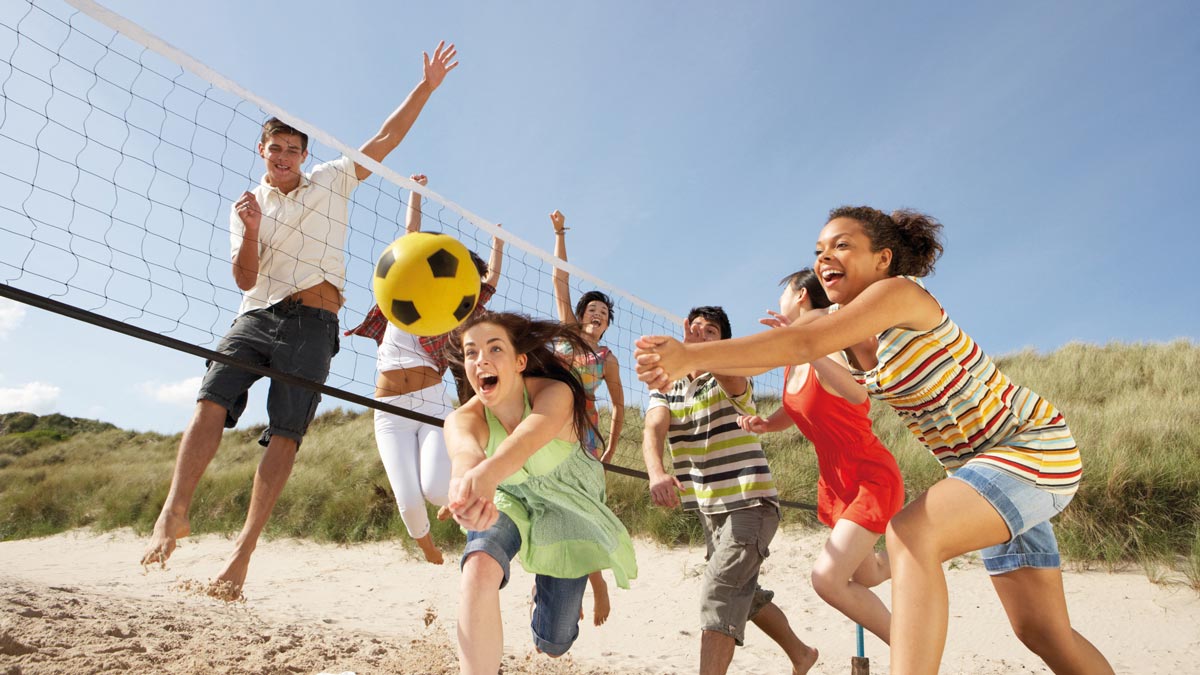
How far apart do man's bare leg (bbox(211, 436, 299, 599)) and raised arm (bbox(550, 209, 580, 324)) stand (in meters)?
1.63

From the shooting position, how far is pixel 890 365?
7.76 feet

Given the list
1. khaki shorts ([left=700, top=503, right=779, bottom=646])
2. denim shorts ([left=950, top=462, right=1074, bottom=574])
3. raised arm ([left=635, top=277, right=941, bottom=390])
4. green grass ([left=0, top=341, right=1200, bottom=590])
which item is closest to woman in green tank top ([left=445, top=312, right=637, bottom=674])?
khaki shorts ([left=700, top=503, right=779, bottom=646])

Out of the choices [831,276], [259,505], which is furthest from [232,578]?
[831,276]

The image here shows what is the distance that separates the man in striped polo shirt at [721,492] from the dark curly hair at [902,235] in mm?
1162

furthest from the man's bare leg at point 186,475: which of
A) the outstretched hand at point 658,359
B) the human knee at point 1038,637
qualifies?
the human knee at point 1038,637

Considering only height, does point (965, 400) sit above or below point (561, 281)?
below

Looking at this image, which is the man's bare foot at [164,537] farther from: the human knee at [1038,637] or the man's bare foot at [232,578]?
the human knee at [1038,637]

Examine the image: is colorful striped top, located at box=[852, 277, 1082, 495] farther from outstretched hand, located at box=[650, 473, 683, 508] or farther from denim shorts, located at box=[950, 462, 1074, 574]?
outstretched hand, located at box=[650, 473, 683, 508]

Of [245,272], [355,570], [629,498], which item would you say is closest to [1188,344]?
[629,498]

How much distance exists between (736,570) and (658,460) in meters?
0.64

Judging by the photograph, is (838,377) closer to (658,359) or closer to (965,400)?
(965,400)

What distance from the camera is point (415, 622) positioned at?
6.46 meters

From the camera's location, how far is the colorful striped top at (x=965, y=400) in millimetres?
2217

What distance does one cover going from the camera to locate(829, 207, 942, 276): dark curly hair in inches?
99.6
